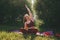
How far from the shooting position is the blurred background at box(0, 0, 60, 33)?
1792cm

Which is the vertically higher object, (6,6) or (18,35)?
(6,6)

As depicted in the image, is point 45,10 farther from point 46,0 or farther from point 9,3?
point 9,3

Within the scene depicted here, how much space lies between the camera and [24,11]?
68.2 feet

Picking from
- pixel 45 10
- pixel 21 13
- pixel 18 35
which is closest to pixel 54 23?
pixel 45 10

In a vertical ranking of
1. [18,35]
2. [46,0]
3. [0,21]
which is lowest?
[18,35]

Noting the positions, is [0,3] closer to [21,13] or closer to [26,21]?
[21,13]

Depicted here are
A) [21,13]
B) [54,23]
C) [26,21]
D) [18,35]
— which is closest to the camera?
[18,35]

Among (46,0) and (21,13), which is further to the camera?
(21,13)

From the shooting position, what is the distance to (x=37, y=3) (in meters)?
19.5

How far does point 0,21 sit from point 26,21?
213 inches

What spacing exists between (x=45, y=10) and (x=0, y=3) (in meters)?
3.52

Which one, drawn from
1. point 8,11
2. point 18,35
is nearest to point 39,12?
point 8,11

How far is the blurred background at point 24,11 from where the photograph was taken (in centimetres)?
1792

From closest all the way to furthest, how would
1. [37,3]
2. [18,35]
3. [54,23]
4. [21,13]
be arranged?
[18,35], [54,23], [37,3], [21,13]
